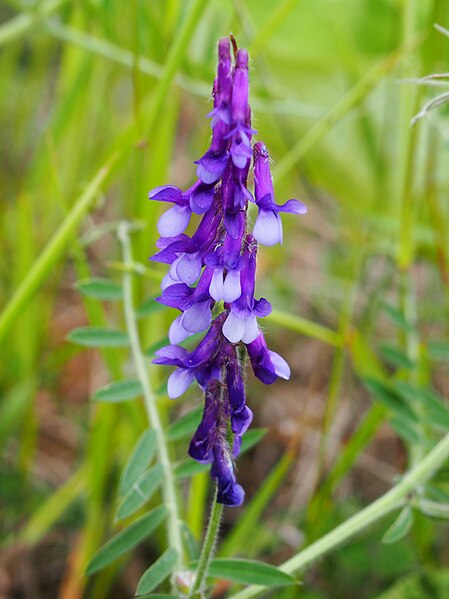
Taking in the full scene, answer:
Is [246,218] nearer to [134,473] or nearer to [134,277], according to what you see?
[134,473]

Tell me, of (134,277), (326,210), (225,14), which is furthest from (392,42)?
(134,277)

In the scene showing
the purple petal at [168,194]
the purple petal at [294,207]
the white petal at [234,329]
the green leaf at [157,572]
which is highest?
the purple petal at [168,194]

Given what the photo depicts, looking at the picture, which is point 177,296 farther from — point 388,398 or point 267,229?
point 388,398

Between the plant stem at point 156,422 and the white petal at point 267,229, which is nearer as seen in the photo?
the white petal at point 267,229

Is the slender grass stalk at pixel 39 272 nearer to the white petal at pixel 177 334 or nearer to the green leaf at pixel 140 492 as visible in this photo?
the green leaf at pixel 140 492

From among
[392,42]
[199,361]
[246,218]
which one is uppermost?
[392,42]

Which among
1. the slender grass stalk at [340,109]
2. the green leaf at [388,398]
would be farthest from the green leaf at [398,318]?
the slender grass stalk at [340,109]

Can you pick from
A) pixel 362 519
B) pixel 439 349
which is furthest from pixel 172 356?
pixel 439 349
